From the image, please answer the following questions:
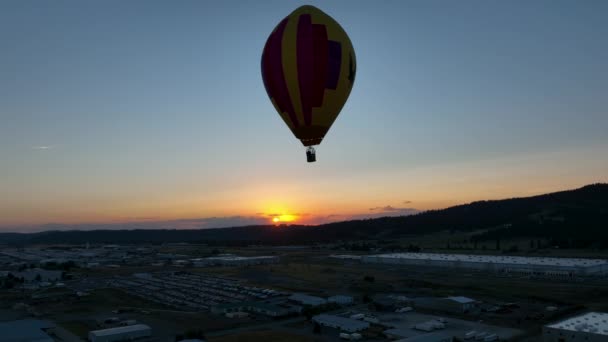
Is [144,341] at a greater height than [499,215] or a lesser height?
lesser

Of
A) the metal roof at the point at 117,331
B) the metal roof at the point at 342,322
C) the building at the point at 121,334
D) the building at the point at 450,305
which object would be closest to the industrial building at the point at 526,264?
the building at the point at 450,305

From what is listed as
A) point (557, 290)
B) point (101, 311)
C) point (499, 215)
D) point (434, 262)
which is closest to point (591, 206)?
point (499, 215)

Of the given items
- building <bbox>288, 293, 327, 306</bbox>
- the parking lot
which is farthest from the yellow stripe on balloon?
the parking lot

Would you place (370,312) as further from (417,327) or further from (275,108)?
(275,108)

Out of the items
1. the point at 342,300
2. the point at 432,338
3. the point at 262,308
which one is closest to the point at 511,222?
the point at 342,300

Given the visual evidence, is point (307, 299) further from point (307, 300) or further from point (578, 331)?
point (578, 331)

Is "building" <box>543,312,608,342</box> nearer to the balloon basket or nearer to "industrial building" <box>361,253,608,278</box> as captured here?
the balloon basket

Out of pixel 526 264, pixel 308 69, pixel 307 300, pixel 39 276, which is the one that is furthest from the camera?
pixel 39 276
